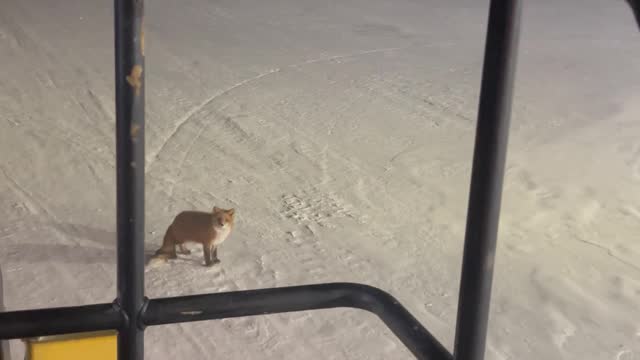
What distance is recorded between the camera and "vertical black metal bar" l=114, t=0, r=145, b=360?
44cm

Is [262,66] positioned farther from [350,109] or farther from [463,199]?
[463,199]

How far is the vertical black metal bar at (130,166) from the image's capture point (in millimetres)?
437

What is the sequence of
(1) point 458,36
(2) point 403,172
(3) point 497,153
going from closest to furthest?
(3) point 497,153 < (2) point 403,172 < (1) point 458,36

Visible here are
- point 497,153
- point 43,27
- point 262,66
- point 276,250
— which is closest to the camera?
point 497,153

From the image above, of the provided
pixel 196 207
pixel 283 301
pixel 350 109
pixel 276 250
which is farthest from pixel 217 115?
pixel 283 301

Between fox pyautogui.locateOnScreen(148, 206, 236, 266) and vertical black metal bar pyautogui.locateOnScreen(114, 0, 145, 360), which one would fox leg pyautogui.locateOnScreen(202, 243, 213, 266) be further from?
vertical black metal bar pyautogui.locateOnScreen(114, 0, 145, 360)

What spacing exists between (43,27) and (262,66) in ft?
3.64

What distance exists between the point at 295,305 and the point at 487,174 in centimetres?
18

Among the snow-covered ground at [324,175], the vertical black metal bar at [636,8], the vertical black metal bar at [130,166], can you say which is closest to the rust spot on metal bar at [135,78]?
the vertical black metal bar at [130,166]

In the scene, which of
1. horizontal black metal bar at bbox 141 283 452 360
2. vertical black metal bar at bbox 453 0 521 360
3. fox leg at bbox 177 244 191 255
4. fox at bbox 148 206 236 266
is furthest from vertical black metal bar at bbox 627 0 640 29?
fox leg at bbox 177 244 191 255

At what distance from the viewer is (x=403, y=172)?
263 centimetres

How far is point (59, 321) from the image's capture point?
1.61 feet

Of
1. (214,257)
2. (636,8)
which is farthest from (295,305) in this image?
(214,257)

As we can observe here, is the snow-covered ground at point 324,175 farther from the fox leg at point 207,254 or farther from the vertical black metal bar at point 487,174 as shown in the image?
the vertical black metal bar at point 487,174
